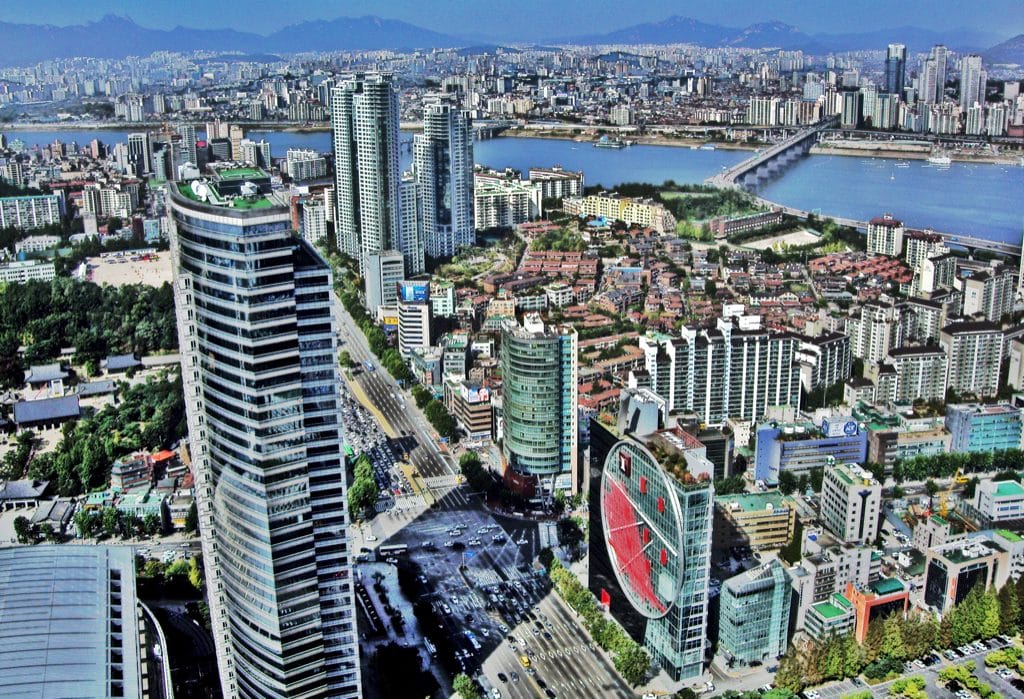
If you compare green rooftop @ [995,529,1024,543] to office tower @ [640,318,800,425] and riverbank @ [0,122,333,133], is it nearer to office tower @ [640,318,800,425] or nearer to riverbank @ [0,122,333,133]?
office tower @ [640,318,800,425]

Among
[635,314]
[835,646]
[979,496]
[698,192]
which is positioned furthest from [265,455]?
[698,192]

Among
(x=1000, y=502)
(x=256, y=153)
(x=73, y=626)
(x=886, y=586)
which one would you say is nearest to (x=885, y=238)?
(x=1000, y=502)

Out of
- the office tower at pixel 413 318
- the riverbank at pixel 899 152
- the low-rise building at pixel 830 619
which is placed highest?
the riverbank at pixel 899 152

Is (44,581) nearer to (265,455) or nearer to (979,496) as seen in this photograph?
(265,455)

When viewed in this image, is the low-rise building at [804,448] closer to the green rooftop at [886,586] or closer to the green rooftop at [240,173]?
the green rooftop at [886,586]

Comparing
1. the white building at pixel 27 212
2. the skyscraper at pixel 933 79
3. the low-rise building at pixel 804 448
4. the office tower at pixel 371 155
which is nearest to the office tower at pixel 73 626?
the low-rise building at pixel 804 448

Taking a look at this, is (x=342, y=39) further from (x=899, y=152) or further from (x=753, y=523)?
(x=753, y=523)
